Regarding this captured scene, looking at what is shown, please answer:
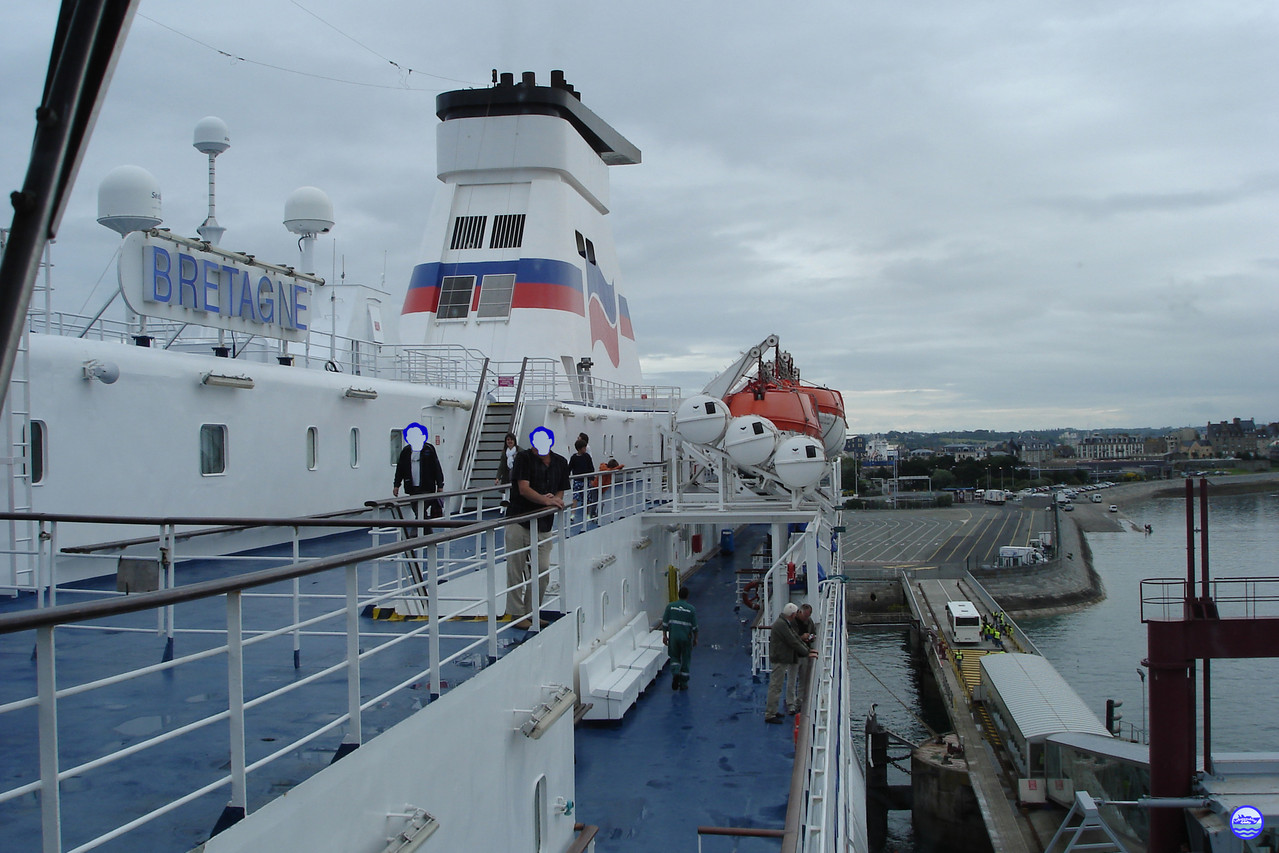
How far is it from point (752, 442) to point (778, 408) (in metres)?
3.74

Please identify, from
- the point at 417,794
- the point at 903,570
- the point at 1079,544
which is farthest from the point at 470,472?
the point at 1079,544

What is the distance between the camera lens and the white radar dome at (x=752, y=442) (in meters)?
15.4

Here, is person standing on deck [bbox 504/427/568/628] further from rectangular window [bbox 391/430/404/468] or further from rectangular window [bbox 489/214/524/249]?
rectangular window [bbox 489/214/524/249]

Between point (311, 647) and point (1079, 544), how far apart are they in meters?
85.4

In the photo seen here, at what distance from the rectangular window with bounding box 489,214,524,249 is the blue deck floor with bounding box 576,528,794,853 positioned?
10.5 m

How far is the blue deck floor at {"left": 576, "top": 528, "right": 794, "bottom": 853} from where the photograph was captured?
7949 mm

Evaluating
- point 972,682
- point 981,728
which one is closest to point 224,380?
point 981,728

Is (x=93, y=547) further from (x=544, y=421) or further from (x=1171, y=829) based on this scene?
(x=1171, y=829)

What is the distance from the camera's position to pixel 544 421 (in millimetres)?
15508

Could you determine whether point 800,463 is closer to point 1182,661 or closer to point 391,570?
point 1182,661

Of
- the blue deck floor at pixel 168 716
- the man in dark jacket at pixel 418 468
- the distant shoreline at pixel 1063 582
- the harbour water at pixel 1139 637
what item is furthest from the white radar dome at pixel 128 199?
the distant shoreline at pixel 1063 582

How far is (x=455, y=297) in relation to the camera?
64.7 feet

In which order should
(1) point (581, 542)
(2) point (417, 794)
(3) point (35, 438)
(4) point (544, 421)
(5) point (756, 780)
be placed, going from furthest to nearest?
(4) point (544, 421) → (1) point (581, 542) → (5) point (756, 780) → (3) point (35, 438) → (2) point (417, 794)
